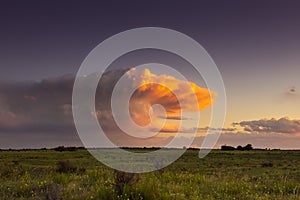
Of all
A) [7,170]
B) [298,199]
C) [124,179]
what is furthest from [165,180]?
[7,170]

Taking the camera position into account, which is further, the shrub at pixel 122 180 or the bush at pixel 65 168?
the bush at pixel 65 168

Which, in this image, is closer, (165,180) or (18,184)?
(18,184)

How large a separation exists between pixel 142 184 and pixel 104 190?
3.78ft

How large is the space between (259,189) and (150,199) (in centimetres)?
581

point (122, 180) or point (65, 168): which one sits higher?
point (65, 168)

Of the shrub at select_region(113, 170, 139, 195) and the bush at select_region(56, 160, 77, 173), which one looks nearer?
the shrub at select_region(113, 170, 139, 195)

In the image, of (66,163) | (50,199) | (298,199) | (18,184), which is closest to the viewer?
(50,199)

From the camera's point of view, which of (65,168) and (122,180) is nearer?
(122,180)

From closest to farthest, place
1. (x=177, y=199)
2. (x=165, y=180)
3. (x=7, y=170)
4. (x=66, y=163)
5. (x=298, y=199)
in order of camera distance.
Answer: (x=177, y=199), (x=298, y=199), (x=165, y=180), (x=7, y=170), (x=66, y=163)

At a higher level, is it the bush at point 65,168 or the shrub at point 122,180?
the bush at point 65,168

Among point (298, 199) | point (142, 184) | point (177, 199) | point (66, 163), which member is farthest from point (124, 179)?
point (66, 163)

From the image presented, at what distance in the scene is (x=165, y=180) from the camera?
15852mm

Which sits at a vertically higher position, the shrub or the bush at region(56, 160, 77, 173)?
the bush at region(56, 160, 77, 173)

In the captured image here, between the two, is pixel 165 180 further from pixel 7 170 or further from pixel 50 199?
pixel 7 170
